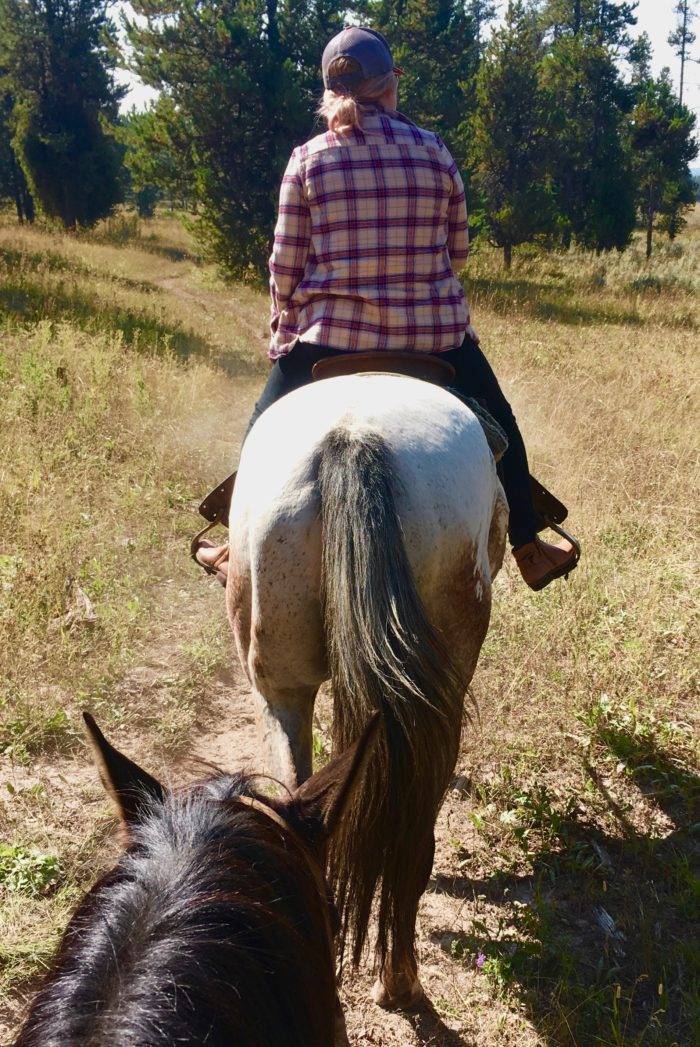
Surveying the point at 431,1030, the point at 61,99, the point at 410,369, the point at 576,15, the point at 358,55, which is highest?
the point at 576,15

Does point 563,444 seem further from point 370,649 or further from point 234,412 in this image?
point 370,649

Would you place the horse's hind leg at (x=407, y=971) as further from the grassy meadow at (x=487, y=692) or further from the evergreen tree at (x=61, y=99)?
the evergreen tree at (x=61, y=99)

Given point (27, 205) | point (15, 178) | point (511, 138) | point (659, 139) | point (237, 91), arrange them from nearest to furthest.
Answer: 1. point (237, 91)
2. point (511, 138)
3. point (659, 139)
4. point (15, 178)
5. point (27, 205)

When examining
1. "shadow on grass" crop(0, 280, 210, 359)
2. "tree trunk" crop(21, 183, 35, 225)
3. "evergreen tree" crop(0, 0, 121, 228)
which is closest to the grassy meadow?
"shadow on grass" crop(0, 280, 210, 359)

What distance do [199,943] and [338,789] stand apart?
36cm

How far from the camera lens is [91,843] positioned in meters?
2.94

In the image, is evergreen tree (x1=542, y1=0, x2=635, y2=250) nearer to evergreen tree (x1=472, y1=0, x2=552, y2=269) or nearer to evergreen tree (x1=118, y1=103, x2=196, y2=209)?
evergreen tree (x1=472, y1=0, x2=552, y2=269)

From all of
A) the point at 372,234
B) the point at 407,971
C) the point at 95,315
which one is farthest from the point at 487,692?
the point at 95,315

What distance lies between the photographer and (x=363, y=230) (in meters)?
2.69

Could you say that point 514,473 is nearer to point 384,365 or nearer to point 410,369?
point 410,369

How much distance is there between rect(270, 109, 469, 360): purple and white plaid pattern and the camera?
2.67 m

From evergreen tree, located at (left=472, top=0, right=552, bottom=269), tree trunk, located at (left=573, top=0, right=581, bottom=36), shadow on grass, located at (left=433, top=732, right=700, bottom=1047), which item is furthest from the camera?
tree trunk, located at (left=573, top=0, right=581, bottom=36)

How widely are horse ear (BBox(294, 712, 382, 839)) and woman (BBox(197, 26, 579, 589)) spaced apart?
176 centimetres

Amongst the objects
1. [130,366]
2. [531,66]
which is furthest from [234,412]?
[531,66]
